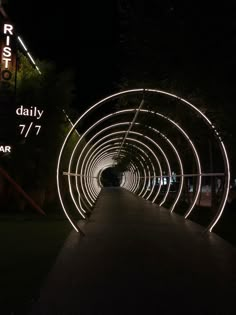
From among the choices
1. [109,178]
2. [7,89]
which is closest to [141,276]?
[7,89]

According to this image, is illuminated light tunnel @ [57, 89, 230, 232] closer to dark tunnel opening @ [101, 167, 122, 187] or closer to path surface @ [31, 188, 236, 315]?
path surface @ [31, 188, 236, 315]

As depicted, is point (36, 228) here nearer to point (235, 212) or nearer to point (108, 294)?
point (108, 294)

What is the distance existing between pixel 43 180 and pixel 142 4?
499 inches

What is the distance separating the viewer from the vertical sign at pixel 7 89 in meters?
15.8

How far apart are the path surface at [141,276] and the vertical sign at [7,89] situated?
500 centimetres

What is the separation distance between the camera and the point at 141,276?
24.3 ft

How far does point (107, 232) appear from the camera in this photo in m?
13.0

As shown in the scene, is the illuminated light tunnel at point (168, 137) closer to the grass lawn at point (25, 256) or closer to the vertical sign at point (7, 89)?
the grass lawn at point (25, 256)

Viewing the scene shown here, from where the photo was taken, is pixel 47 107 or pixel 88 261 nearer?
pixel 88 261

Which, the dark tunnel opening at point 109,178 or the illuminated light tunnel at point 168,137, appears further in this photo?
the dark tunnel opening at point 109,178

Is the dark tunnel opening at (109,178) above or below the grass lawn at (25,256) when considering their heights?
above

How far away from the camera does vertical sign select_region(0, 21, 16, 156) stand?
15.8 m

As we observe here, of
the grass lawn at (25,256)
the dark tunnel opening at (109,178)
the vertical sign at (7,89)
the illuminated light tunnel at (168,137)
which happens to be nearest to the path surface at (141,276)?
the grass lawn at (25,256)

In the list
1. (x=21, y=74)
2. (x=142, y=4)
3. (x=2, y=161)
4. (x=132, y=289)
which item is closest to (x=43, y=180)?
(x=2, y=161)
